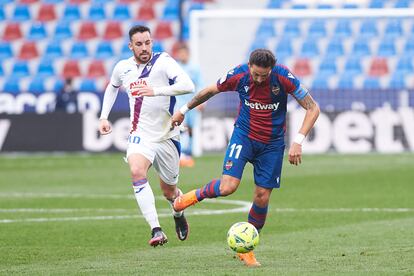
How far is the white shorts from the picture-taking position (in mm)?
10047

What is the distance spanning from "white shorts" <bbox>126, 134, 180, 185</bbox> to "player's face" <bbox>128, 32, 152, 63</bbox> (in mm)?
759

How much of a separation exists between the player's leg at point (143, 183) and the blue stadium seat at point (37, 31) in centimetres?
2059

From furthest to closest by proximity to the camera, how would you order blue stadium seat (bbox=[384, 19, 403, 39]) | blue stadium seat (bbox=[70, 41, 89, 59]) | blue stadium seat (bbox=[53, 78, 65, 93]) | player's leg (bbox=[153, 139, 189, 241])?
blue stadium seat (bbox=[70, 41, 89, 59]) → blue stadium seat (bbox=[53, 78, 65, 93]) → blue stadium seat (bbox=[384, 19, 403, 39]) → player's leg (bbox=[153, 139, 189, 241])

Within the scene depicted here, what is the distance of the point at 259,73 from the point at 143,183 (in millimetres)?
1817

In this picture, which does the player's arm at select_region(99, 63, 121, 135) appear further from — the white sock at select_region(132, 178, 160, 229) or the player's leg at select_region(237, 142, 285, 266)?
the player's leg at select_region(237, 142, 285, 266)

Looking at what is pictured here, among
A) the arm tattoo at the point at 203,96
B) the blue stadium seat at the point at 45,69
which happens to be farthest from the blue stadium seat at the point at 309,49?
the arm tattoo at the point at 203,96

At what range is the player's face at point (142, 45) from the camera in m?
10.0

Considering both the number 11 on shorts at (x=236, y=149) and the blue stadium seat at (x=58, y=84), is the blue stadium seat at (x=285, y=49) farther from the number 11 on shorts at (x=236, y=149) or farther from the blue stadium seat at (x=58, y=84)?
the number 11 on shorts at (x=236, y=149)

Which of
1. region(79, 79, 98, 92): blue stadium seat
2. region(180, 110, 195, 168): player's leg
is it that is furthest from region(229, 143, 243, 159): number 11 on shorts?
region(79, 79, 98, 92): blue stadium seat

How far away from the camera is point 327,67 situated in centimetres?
2777

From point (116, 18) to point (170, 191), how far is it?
19860 millimetres

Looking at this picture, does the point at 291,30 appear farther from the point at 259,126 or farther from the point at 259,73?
the point at 259,73

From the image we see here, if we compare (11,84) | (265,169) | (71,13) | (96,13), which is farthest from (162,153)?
(71,13)

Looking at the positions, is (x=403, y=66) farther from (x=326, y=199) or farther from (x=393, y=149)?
(x=326, y=199)
